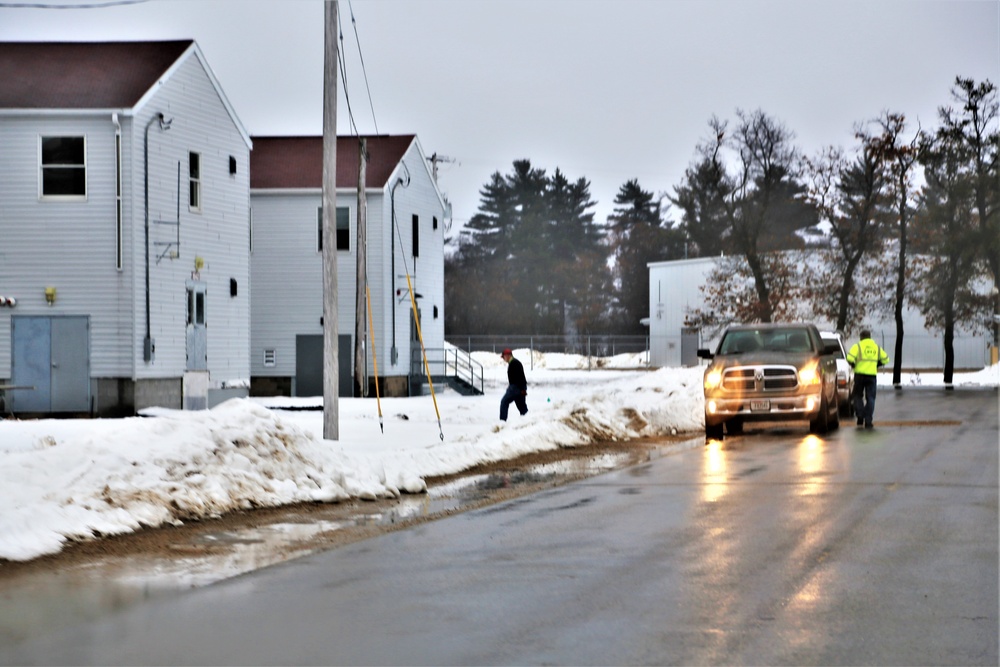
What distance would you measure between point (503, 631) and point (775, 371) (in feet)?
53.0

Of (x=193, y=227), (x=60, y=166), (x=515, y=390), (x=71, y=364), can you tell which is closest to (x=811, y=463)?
(x=515, y=390)

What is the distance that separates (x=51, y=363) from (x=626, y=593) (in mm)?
24877

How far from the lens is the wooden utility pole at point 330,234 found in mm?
18375

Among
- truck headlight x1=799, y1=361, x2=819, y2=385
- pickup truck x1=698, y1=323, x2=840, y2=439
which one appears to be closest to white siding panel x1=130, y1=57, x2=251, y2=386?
pickup truck x1=698, y1=323, x2=840, y2=439

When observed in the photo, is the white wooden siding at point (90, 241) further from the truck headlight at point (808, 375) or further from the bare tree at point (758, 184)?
the bare tree at point (758, 184)

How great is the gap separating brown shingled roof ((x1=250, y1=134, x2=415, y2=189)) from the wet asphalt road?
2943 centimetres

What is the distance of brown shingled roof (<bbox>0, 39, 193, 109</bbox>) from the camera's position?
1204 inches

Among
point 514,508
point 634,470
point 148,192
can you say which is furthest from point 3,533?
point 148,192

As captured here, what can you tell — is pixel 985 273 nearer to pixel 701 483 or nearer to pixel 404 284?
pixel 404 284

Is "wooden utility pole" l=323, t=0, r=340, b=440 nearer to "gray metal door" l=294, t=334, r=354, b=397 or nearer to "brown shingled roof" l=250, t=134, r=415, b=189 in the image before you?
"brown shingled roof" l=250, t=134, r=415, b=189

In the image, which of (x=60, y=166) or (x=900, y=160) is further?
(x=900, y=160)

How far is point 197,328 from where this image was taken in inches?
1298

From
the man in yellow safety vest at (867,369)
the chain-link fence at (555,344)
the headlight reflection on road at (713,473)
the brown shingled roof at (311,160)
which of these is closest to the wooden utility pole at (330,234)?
the headlight reflection on road at (713,473)

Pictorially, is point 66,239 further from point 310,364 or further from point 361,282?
point 310,364
